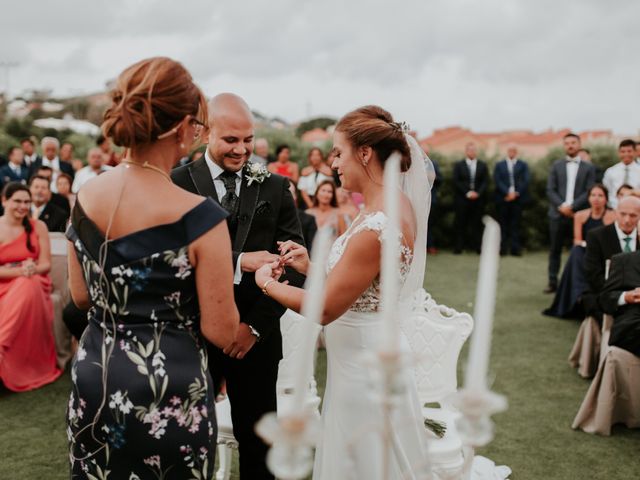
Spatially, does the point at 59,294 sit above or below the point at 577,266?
below

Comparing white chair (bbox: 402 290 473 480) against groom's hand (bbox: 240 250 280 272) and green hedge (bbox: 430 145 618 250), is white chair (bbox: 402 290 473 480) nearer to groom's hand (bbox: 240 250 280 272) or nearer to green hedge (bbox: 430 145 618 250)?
groom's hand (bbox: 240 250 280 272)

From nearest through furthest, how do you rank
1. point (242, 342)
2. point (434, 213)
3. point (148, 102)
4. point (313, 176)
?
point (148, 102)
point (242, 342)
point (313, 176)
point (434, 213)

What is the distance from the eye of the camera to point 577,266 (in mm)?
8039

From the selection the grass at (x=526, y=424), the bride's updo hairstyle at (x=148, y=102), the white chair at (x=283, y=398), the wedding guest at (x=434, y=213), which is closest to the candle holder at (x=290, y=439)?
the bride's updo hairstyle at (x=148, y=102)

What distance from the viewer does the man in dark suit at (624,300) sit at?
498 cm

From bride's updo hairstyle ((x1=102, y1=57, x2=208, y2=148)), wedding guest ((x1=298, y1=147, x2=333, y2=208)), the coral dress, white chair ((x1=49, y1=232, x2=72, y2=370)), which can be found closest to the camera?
bride's updo hairstyle ((x1=102, y1=57, x2=208, y2=148))

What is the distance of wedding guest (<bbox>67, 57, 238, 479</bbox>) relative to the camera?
5.94 feet

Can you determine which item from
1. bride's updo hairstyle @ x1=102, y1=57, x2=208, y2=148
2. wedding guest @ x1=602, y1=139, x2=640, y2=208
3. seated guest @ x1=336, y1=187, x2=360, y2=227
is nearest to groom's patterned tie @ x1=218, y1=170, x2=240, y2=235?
bride's updo hairstyle @ x1=102, y1=57, x2=208, y2=148

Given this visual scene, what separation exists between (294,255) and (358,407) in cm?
72

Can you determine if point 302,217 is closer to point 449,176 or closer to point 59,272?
point 59,272

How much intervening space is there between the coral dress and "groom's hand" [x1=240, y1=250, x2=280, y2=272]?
13.3 feet

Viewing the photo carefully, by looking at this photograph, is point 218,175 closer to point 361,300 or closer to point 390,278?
point 361,300

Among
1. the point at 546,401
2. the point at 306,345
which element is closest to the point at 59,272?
the point at 546,401

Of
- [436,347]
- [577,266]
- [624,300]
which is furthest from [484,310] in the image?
[577,266]
